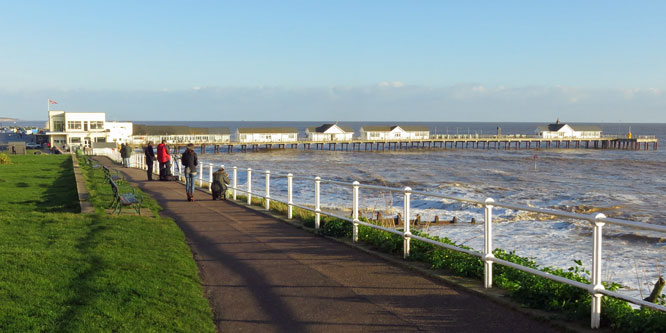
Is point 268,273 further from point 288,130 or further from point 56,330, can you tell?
point 288,130

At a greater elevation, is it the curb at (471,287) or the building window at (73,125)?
the building window at (73,125)

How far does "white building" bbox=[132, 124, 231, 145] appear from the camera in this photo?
10488 cm

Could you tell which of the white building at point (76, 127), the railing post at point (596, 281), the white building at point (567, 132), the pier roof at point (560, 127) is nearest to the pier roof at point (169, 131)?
the white building at point (76, 127)

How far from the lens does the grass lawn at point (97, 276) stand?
570 cm

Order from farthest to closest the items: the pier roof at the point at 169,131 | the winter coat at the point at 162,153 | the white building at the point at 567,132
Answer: the white building at the point at 567,132 < the pier roof at the point at 169,131 < the winter coat at the point at 162,153

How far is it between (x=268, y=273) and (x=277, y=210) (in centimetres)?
699

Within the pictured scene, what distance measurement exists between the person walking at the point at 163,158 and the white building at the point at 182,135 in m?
81.1

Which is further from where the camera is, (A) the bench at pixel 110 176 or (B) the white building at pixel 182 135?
(B) the white building at pixel 182 135

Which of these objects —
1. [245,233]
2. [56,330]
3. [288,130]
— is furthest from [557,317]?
[288,130]

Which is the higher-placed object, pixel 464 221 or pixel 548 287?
pixel 548 287

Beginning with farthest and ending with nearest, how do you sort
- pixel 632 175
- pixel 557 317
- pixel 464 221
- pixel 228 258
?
pixel 632 175, pixel 464 221, pixel 228 258, pixel 557 317

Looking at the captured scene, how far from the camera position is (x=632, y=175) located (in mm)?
59500

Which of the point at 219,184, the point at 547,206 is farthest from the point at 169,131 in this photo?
the point at 219,184

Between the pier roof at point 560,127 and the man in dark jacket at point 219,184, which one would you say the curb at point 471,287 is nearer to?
the man in dark jacket at point 219,184
